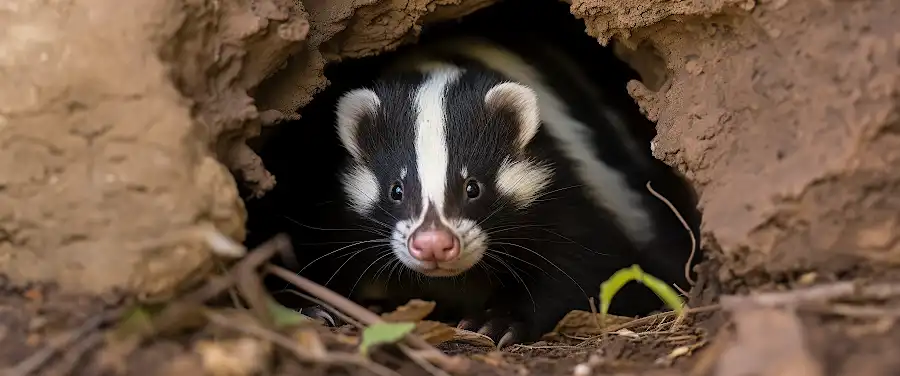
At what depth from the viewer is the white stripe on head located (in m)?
3.46

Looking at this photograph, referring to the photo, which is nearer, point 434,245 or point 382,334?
point 382,334

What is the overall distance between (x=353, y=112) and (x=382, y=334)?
1.74 meters

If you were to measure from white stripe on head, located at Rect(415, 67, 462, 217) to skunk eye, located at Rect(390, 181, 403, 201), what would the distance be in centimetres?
13

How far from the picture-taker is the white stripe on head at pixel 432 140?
11.4 feet

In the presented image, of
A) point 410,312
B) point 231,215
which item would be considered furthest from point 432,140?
point 231,215

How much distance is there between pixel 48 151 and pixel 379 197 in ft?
5.11

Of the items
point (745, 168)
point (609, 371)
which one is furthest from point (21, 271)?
point (745, 168)

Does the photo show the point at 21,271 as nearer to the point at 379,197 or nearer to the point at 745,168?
the point at 379,197

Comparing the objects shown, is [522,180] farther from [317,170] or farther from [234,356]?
[234,356]

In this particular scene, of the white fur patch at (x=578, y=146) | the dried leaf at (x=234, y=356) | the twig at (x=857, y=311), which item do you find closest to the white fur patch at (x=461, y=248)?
the white fur patch at (x=578, y=146)

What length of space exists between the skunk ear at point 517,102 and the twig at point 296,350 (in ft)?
5.90

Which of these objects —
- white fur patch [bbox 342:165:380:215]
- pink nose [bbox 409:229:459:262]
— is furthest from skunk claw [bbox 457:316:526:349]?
white fur patch [bbox 342:165:380:215]

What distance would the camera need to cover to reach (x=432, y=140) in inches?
142

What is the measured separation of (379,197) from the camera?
12.1 ft
